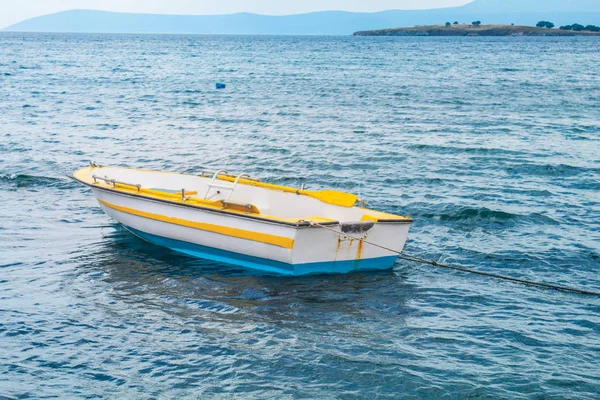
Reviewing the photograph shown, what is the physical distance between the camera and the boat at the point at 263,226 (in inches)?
514

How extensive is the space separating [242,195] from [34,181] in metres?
8.76

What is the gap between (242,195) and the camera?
51.7ft

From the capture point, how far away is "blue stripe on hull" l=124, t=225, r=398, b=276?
43.8 ft

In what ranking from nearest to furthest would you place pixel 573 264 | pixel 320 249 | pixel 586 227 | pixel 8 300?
pixel 8 300 < pixel 320 249 < pixel 573 264 < pixel 586 227

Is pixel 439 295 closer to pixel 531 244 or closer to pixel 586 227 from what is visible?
pixel 531 244

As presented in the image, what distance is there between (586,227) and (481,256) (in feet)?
12.2

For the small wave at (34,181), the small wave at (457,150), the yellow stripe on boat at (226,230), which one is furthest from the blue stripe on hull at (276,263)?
the small wave at (457,150)

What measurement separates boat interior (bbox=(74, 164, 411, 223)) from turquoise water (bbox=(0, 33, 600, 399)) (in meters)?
1.27

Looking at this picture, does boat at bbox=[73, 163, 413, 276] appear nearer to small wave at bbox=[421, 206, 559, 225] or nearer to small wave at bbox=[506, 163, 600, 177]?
small wave at bbox=[421, 206, 559, 225]

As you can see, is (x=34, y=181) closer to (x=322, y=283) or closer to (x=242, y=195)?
(x=242, y=195)

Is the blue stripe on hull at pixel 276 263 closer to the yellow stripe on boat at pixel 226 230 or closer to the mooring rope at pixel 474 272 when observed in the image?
the mooring rope at pixel 474 272

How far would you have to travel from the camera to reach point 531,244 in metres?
15.6

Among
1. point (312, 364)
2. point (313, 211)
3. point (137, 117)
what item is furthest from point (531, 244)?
point (137, 117)

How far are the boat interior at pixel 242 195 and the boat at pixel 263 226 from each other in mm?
22
